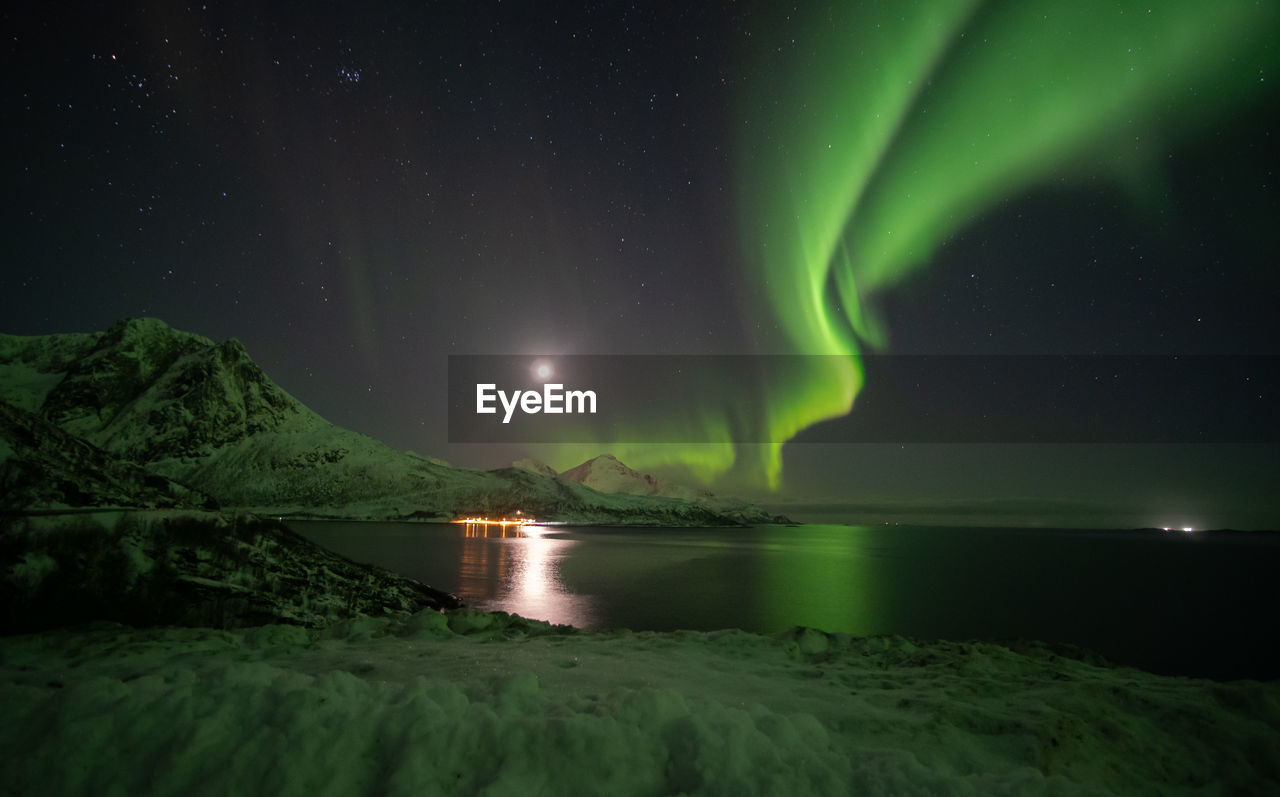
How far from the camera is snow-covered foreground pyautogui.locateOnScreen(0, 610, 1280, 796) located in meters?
4.87

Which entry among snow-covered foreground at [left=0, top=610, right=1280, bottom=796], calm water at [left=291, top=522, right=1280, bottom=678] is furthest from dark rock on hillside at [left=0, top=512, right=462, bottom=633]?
calm water at [left=291, top=522, right=1280, bottom=678]

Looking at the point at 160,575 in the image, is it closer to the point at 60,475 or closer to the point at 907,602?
the point at 60,475

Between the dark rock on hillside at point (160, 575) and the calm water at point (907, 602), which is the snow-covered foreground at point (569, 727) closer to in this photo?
the dark rock on hillside at point (160, 575)

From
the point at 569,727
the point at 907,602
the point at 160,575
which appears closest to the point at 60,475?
the point at 160,575

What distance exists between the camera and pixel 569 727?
5.36m

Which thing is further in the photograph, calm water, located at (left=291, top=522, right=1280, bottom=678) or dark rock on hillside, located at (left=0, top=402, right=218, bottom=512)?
calm water, located at (left=291, top=522, right=1280, bottom=678)

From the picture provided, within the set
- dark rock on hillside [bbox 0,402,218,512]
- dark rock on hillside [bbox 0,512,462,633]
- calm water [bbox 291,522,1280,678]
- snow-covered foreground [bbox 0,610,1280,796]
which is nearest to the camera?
snow-covered foreground [bbox 0,610,1280,796]

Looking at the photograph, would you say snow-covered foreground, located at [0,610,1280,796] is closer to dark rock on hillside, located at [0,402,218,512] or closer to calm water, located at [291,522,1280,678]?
dark rock on hillside, located at [0,402,218,512]

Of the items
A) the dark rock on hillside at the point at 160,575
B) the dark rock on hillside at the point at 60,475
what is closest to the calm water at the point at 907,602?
the dark rock on hillside at the point at 160,575

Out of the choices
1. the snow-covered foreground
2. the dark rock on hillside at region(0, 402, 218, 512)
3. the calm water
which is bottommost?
the calm water

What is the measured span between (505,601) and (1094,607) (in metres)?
34.4

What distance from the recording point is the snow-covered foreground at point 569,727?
4867 millimetres

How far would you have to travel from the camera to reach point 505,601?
2998 cm

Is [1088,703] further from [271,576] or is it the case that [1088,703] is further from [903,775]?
[271,576]
